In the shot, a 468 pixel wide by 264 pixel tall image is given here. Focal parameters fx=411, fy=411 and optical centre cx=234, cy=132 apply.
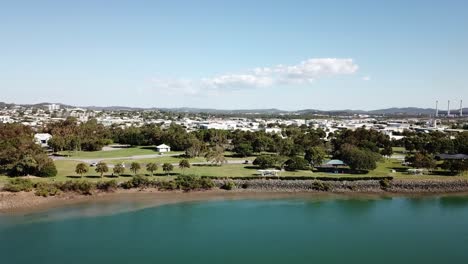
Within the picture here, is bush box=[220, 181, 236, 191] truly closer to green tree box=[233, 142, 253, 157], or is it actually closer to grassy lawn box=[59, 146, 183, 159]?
green tree box=[233, 142, 253, 157]

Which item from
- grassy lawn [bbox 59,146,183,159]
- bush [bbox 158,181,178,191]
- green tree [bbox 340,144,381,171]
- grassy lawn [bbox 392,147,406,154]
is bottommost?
bush [bbox 158,181,178,191]

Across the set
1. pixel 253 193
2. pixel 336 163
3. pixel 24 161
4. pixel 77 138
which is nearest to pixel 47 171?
pixel 24 161

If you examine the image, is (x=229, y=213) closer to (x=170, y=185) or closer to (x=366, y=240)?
(x=170, y=185)

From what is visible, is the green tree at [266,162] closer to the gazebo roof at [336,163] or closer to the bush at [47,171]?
the gazebo roof at [336,163]

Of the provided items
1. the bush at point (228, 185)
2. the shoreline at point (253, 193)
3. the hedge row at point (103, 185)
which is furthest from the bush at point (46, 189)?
the bush at point (228, 185)

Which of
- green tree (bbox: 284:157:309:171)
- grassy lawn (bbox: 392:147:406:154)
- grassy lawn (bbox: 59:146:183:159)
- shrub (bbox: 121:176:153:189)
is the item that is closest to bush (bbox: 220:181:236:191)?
shrub (bbox: 121:176:153:189)

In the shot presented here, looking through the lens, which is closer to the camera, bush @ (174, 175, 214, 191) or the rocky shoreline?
the rocky shoreline
